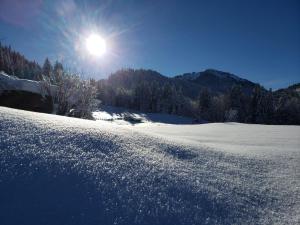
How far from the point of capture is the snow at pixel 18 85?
42.5 ft

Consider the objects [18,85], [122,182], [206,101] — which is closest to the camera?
[122,182]

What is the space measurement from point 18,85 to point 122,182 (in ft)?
44.4

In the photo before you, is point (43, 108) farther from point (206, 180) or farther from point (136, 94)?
point (136, 94)

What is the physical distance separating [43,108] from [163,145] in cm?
1189

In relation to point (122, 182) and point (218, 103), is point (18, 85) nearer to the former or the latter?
point (122, 182)

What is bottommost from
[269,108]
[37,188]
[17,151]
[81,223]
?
[81,223]

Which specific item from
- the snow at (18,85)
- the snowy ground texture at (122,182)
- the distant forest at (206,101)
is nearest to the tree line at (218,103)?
the distant forest at (206,101)

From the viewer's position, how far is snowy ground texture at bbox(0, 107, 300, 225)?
1410 millimetres

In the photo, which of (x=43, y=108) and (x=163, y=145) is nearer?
(x=163, y=145)

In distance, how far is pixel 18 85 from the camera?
13242 millimetres

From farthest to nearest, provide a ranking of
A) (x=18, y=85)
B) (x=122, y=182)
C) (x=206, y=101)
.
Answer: (x=206, y=101) < (x=18, y=85) < (x=122, y=182)

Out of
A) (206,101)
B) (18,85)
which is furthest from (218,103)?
(18,85)

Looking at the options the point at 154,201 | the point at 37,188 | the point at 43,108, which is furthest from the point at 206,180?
the point at 43,108

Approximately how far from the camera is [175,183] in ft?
6.07
